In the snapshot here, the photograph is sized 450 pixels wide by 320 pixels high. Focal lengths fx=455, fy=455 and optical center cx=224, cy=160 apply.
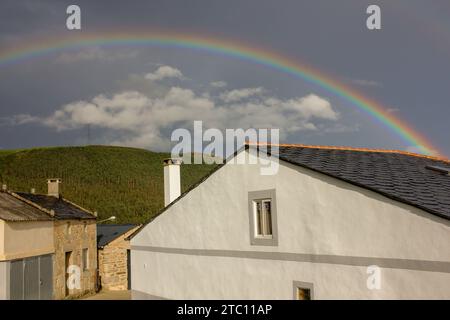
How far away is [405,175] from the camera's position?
11.2 meters

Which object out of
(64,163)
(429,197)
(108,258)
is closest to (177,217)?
(429,197)

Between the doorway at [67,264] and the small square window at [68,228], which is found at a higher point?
the small square window at [68,228]

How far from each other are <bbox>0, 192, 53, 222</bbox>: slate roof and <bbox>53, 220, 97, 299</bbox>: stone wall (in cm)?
163

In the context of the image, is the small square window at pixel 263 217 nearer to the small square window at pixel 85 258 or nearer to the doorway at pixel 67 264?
the doorway at pixel 67 264

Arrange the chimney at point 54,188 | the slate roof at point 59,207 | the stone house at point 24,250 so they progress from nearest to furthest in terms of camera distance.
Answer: the stone house at point 24,250 < the slate roof at point 59,207 < the chimney at point 54,188

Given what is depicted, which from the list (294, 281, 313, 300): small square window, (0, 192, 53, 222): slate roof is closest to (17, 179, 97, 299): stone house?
(0, 192, 53, 222): slate roof

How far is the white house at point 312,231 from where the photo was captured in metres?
8.41

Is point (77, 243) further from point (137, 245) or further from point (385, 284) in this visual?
point (385, 284)

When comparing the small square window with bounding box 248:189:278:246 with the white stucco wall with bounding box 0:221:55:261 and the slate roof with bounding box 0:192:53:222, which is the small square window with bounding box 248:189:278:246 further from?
the white stucco wall with bounding box 0:221:55:261

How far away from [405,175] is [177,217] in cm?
737

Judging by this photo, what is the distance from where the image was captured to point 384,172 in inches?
440

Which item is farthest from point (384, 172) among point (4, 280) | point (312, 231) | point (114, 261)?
point (114, 261)

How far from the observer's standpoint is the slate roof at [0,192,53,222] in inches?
787

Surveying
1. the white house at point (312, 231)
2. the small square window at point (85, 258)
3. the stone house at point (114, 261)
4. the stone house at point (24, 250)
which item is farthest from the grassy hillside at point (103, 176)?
the white house at point (312, 231)
